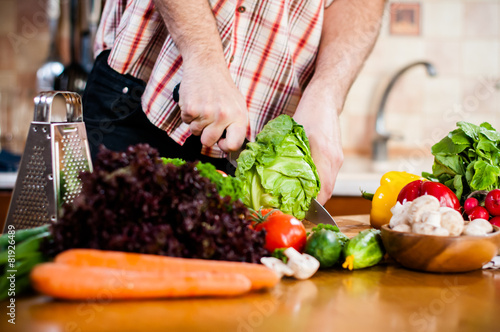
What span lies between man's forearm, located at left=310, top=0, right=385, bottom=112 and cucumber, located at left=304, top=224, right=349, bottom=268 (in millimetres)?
714

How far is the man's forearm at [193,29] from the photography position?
1441 millimetres

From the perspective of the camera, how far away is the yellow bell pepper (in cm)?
158

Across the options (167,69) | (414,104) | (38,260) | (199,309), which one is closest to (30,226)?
(38,260)

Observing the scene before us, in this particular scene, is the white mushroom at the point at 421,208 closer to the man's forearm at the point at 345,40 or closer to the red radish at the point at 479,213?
the red radish at the point at 479,213

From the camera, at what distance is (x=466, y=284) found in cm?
98

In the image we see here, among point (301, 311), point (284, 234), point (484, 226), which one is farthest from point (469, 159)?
point (301, 311)

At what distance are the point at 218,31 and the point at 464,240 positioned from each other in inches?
36.5

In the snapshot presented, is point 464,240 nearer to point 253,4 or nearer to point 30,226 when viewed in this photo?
point 30,226

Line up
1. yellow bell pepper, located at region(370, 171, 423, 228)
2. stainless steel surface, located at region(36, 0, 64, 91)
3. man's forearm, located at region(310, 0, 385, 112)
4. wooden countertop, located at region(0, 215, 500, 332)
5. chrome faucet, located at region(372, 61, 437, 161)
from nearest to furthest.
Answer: wooden countertop, located at region(0, 215, 500, 332) → yellow bell pepper, located at region(370, 171, 423, 228) → man's forearm, located at region(310, 0, 385, 112) → stainless steel surface, located at region(36, 0, 64, 91) → chrome faucet, located at region(372, 61, 437, 161)

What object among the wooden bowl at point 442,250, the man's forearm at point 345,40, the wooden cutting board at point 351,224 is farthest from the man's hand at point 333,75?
the wooden bowl at point 442,250

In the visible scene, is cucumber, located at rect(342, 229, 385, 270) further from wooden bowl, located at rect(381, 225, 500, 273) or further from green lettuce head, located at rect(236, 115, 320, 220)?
green lettuce head, located at rect(236, 115, 320, 220)

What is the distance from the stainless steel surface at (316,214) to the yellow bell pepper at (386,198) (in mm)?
209

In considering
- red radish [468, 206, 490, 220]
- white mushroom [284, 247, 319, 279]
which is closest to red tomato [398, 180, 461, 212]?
red radish [468, 206, 490, 220]

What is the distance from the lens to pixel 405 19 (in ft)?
11.8
